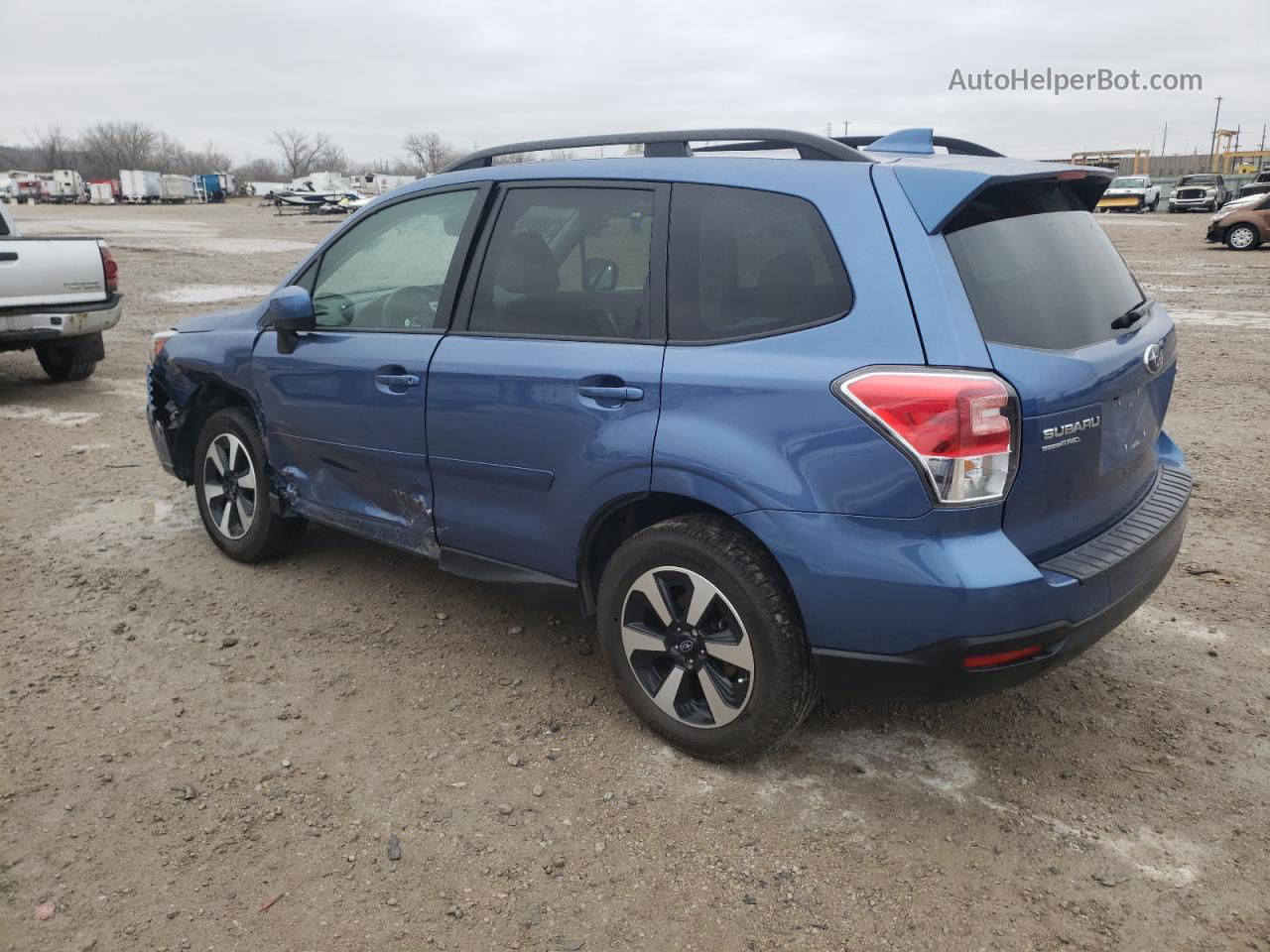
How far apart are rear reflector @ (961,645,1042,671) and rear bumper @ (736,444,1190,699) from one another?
0.01 metres

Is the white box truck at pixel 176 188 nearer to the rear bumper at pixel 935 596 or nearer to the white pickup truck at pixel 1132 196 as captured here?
the white pickup truck at pixel 1132 196

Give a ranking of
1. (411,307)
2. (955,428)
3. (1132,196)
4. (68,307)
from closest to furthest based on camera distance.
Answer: (955,428)
(411,307)
(68,307)
(1132,196)

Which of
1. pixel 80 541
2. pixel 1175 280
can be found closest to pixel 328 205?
pixel 1175 280

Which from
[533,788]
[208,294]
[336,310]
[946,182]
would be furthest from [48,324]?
[946,182]

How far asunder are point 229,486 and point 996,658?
3586 mm

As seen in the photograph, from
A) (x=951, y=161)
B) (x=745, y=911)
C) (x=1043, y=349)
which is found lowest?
(x=745, y=911)

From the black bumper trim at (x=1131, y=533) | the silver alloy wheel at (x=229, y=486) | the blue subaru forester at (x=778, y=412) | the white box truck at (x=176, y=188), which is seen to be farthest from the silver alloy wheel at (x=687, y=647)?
the white box truck at (x=176, y=188)

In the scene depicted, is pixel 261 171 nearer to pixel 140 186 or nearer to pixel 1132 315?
pixel 140 186

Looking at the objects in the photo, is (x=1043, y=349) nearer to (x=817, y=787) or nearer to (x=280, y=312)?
(x=817, y=787)

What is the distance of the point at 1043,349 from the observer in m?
2.62

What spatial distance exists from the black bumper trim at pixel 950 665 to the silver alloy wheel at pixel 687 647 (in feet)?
0.87

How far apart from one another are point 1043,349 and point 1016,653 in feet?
2.61

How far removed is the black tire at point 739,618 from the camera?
2.76 m

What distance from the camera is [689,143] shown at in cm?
325
